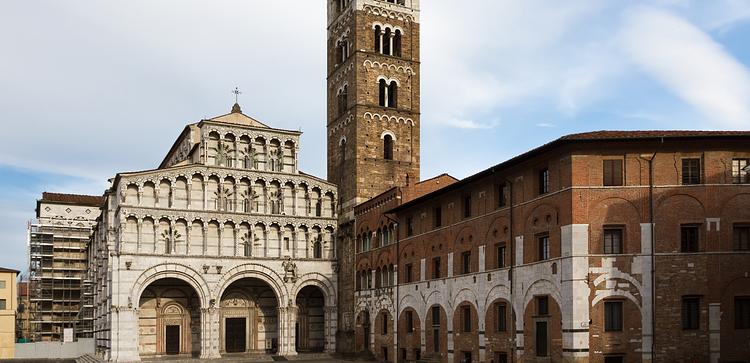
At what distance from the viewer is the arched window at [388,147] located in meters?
58.5

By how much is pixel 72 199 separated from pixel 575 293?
224 ft

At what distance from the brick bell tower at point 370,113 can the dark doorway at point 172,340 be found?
11124mm

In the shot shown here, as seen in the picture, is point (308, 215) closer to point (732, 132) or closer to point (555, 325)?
point (555, 325)

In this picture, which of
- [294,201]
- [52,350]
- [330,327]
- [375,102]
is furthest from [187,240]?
[52,350]

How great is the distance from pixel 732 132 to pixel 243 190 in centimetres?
3405

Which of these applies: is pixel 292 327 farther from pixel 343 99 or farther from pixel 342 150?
pixel 343 99

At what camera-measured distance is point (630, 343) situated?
101ft

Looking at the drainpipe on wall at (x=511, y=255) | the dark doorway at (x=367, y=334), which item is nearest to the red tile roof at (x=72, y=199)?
the dark doorway at (x=367, y=334)

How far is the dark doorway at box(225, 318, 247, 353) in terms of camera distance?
57.1 meters

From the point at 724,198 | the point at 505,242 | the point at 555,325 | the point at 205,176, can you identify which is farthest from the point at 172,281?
the point at 724,198

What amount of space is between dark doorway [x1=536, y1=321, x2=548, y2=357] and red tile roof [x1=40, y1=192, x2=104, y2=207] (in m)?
62.5

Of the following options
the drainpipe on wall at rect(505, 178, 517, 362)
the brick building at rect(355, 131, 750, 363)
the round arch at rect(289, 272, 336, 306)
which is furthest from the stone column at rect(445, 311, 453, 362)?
the round arch at rect(289, 272, 336, 306)

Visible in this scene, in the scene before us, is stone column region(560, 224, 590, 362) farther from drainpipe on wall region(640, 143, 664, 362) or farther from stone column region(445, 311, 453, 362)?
stone column region(445, 311, 453, 362)

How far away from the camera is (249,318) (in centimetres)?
5788
